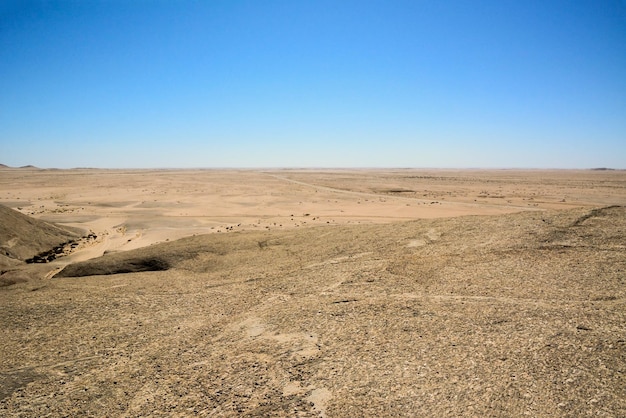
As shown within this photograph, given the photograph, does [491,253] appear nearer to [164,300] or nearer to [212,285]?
[212,285]

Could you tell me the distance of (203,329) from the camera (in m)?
5.07

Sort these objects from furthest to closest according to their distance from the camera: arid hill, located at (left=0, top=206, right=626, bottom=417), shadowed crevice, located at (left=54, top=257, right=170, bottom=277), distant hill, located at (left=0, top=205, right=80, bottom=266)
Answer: distant hill, located at (left=0, top=205, right=80, bottom=266) < shadowed crevice, located at (left=54, top=257, right=170, bottom=277) < arid hill, located at (left=0, top=206, right=626, bottom=417)

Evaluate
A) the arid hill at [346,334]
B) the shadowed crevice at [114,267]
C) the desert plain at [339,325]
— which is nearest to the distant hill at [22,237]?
the desert plain at [339,325]

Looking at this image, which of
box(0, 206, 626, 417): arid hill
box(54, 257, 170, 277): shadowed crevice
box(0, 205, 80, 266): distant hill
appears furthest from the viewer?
box(0, 205, 80, 266): distant hill

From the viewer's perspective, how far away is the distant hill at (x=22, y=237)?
35.7 ft

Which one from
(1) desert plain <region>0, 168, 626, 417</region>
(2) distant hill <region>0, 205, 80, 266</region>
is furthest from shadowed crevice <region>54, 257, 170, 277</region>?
(2) distant hill <region>0, 205, 80, 266</region>

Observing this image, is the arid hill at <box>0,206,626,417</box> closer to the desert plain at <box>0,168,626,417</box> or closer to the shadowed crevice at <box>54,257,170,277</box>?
the desert plain at <box>0,168,626,417</box>

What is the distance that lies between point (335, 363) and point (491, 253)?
4.62 meters

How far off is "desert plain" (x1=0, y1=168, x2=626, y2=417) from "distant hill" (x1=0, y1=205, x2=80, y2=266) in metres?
1.21

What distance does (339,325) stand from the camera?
473cm

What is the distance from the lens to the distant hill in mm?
10875

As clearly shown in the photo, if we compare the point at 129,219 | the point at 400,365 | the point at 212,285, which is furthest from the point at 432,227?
the point at 129,219

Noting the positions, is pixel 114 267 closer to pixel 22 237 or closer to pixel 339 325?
pixel 22 237

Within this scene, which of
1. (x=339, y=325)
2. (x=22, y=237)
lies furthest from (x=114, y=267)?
(x=339, y=325)
